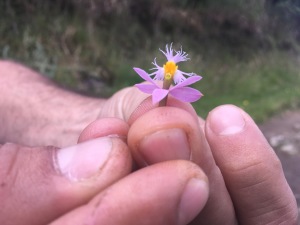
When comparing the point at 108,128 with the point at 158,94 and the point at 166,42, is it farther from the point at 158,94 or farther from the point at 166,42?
the point at 166,42

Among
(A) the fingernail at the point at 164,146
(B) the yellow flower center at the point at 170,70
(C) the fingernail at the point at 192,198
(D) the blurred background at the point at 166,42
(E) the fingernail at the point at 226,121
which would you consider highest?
(B) the yellow flower center at the point at 170,70

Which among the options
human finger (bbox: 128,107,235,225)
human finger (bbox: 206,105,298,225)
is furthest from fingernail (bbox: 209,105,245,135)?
human finger (bbox: 128,107,235,225)

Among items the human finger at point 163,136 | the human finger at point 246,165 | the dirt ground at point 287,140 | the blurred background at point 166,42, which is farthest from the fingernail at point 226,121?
the blurred background at point 166,42

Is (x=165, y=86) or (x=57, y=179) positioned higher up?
(x=165, y=86)

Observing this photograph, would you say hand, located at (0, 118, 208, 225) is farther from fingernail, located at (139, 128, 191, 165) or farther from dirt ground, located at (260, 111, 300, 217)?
dirt ground, located at (260, 111, 300, 217)

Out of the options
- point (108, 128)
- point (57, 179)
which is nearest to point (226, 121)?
point (108, 128)

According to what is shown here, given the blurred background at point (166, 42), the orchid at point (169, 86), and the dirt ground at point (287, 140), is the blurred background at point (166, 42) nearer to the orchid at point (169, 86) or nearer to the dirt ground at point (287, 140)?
the dirt ground at point (287, 140)
